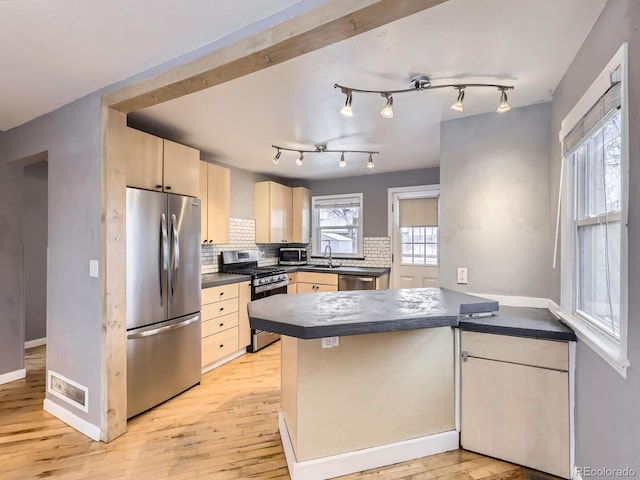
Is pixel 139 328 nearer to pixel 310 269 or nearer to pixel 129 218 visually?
pixel 129 218

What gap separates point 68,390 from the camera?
7.47 feet

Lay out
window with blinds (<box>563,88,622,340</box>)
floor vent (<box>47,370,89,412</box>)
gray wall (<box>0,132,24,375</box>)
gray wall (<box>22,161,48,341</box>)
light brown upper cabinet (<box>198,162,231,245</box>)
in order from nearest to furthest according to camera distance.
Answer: window with blinds (<box>563,88,622,340</box>) → floor vent (<box>47,370,89,412</box>) → gray wall (<box>0,132,24,375</box>) → light brown upper cabinet (<box>198,162,231,245</box>) → gray wall (<box>22,161,48,341</box>)

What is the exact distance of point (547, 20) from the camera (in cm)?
142

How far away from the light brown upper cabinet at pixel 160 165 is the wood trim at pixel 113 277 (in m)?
0.31

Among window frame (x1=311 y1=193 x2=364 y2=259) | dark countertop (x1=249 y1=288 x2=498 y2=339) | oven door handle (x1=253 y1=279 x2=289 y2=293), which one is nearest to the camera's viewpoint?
dark countertop (x1=249 y1=288 x2=498 y2=339)

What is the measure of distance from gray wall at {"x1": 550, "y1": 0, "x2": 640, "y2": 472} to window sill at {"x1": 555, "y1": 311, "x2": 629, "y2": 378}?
0.12 ft

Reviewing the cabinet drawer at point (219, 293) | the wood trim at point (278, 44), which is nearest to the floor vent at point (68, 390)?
the cabinet drawer at point (219, 293)

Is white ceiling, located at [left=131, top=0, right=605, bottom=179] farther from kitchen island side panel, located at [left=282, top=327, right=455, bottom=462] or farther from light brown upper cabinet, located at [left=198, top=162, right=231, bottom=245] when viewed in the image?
kitchen island side panel, located at [left=282, top=327, right=455, bottom=462]

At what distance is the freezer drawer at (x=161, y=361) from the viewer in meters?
2.32

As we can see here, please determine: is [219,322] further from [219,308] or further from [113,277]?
[113,277]

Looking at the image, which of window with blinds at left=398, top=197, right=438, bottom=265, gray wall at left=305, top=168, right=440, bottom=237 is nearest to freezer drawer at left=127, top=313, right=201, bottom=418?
gray wall at left=305, top=168, right=440, bottom=237

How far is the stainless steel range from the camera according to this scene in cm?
373

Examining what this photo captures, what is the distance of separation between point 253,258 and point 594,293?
3.75 metres

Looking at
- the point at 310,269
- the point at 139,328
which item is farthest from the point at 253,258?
the point at 139,328
